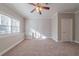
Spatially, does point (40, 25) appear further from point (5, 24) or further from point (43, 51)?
point (43, 51)

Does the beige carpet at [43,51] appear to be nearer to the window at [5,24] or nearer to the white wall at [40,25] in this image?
the window at [5,24]

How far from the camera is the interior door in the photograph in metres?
10.3

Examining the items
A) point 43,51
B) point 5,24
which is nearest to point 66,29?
point 43,51

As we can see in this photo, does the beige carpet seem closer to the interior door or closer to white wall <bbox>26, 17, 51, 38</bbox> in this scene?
the interior door

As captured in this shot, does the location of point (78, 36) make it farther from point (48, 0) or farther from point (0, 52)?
point (48, 0)

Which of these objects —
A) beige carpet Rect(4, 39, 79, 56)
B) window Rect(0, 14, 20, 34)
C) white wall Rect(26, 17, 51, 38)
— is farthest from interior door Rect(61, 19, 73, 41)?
window Rect(0, 14, 20, 34)

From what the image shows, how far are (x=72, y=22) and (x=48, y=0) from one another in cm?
862

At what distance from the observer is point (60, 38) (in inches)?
403

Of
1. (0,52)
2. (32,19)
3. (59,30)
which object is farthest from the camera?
(32,19)

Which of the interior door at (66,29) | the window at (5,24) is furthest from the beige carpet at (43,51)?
the interior door at (66,29)

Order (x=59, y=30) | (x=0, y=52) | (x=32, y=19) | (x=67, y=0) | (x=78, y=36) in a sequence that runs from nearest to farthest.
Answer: (x=67, y=0) → (x=0, y=52) → (x=78, y=36) → (x=59, y=30) → (x=32, y=19)

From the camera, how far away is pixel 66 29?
10391 mm

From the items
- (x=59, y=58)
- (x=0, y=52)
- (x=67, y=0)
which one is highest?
(x=67, y=0)

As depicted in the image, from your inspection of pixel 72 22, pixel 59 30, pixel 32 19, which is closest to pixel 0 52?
pixel 59 30
